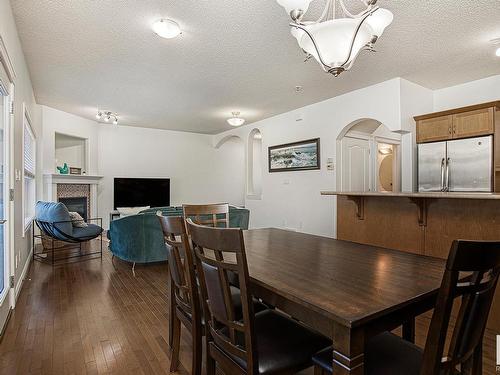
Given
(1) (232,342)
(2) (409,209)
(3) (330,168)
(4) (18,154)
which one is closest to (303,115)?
(3) (330,168)

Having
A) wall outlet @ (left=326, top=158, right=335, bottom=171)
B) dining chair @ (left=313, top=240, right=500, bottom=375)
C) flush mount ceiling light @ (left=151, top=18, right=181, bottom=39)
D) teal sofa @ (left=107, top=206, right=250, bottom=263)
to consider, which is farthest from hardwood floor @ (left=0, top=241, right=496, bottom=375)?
wall outlet @ (left=326, top=158, right=335, bottom=171)

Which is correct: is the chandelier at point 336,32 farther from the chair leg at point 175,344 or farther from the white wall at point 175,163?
the white wall at point 175,163

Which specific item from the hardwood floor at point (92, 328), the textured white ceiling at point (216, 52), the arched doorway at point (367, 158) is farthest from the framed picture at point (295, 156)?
the hardwood floor at point (92, 328)

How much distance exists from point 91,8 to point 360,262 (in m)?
2.88

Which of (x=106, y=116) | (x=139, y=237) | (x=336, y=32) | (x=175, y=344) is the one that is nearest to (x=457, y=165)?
(x=336, y=32)

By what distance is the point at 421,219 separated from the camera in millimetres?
2791

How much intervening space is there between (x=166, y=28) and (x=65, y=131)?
444cm

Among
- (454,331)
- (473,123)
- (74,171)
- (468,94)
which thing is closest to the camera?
(454,331)

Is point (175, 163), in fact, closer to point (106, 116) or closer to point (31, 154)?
point (106, 116)

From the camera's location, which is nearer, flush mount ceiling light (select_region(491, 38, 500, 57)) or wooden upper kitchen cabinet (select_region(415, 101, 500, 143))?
flush mount ceiling light (select_region(491, 38, 500, 57))

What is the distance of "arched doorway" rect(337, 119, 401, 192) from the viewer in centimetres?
516

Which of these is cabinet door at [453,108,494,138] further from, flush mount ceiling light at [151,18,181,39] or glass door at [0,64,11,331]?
glass door at [0,64,11,331]

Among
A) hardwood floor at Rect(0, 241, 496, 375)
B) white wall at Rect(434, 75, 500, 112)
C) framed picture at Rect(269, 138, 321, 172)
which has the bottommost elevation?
hardwood floor at Rect(0, 241, 496, 375)

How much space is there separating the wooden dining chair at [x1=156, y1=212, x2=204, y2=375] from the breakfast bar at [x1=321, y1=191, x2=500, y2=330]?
205cm
